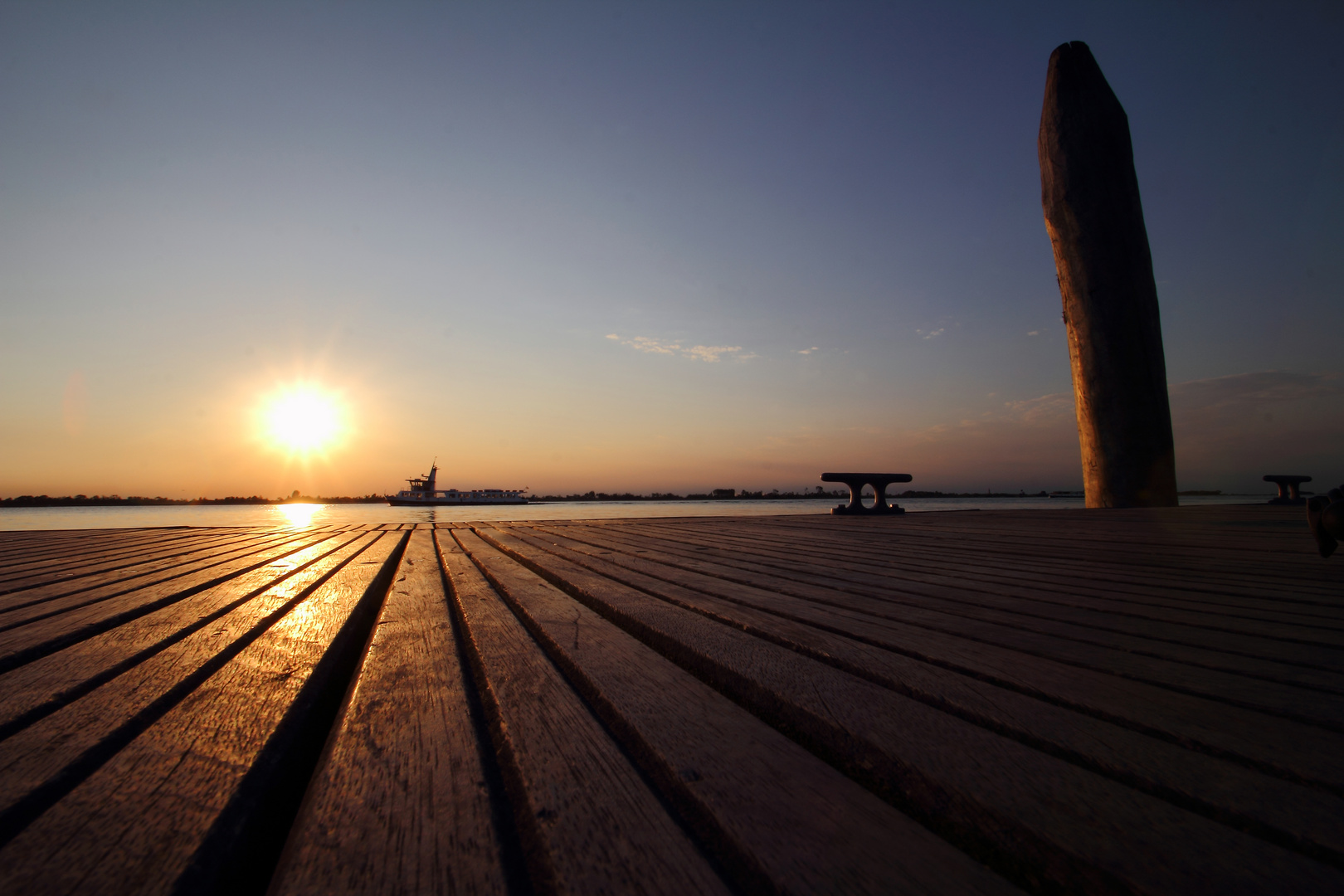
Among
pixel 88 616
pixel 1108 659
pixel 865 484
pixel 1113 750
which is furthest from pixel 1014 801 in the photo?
pixel 865 484

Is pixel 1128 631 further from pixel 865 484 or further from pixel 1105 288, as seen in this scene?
pixel 1105 288

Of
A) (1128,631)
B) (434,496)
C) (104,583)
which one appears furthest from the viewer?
(434,496)

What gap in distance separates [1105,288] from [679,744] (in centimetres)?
996

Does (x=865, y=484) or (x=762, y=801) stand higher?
(x=865, y=484)

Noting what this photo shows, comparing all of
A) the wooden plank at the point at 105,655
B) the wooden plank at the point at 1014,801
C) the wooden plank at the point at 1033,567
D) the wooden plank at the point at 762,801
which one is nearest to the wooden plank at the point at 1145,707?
the wooden plank at the point at 1014,801

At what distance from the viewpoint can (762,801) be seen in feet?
2.31

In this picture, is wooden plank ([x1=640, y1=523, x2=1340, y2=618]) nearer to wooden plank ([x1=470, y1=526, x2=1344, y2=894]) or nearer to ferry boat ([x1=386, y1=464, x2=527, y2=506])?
wooden plank ([x1=470, y1=526, x2=1344, y2=894])

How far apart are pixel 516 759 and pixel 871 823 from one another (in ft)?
1.57

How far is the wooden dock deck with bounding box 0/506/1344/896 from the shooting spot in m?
0.59

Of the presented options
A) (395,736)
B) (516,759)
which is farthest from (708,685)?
(395,736)

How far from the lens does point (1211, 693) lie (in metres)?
1.07

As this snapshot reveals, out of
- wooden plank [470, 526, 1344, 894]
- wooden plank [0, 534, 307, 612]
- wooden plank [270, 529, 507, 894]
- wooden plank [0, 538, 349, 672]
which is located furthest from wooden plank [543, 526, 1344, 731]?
wooden plank [0, 534, 307, 612]

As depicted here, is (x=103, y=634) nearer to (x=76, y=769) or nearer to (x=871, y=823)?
(x=76, y=769)

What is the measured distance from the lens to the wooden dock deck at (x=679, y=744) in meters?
0.59
